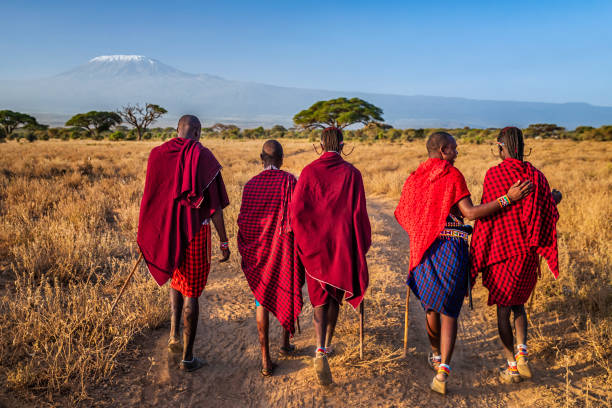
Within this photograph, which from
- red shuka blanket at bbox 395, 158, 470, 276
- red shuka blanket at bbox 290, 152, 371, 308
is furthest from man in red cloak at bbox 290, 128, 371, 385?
red shuka blanket at bbox 395, 158, 470, 276

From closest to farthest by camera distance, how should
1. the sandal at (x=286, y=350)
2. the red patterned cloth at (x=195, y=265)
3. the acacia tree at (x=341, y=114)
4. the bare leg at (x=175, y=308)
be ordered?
the red patterned cloth at (x=195, y=265) → the bare leg at (x=175, y=308) → the sandal at (x=286, y=350) → the acacia tree at (x=341, y=114)

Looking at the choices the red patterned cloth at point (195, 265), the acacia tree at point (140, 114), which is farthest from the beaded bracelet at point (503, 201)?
the acacia tree at point (140, 114)

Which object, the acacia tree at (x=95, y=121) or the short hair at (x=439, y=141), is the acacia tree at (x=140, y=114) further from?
the short hair at (x=439, y=141)

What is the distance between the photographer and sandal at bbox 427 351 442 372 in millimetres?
3076

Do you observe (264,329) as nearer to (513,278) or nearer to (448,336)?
(448,336)

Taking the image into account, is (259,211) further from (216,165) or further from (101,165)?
(101,165)

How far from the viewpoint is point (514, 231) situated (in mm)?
2809

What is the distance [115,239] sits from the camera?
19.1 ft

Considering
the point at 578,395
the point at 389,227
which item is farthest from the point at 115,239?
the point at 578,395

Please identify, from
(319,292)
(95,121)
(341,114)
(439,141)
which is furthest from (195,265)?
(95,121)

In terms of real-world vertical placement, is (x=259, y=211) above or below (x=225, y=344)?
above

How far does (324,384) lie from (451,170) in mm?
1811

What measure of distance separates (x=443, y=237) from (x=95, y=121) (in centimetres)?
5873

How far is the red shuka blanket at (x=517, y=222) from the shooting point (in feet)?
9.14
